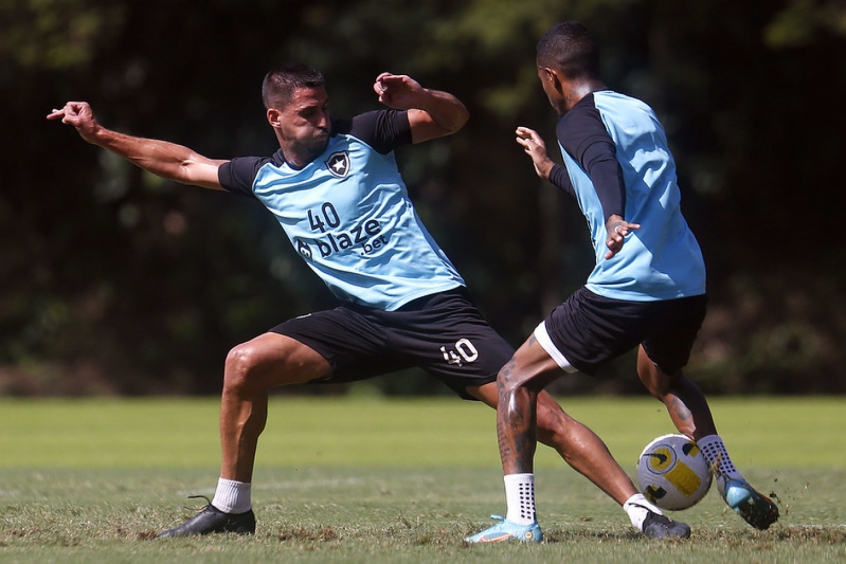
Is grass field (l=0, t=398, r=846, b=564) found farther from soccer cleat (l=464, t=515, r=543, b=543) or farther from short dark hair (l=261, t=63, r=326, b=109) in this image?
short dark hair (l=261, t=63, r=326, b=109)

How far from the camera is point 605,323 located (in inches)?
241

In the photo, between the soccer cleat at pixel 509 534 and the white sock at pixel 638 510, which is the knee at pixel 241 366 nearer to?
the soccer cleat at pixel 509 534

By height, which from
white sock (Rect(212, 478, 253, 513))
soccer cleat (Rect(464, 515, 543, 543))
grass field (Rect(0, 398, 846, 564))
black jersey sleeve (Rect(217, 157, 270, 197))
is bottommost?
grass field (Rect(0, 398, 846, 564))

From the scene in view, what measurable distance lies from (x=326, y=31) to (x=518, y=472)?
728 inches

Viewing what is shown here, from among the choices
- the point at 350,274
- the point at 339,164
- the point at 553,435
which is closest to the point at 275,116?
the point at 339,164

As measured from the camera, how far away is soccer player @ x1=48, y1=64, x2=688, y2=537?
6.72 metres

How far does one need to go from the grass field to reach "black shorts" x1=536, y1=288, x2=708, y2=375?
0.85 m

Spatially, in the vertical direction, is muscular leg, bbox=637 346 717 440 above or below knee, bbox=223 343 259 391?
below

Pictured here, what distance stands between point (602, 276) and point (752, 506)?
1294mm

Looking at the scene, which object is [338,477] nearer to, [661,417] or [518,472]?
[518,472]

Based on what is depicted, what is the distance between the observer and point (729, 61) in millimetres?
24281

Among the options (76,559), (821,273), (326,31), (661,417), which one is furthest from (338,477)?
(821,273)

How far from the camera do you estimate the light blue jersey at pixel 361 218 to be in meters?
6.85

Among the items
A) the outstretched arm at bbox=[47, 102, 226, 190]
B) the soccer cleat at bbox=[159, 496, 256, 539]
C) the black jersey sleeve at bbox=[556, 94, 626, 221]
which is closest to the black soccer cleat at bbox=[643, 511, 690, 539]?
the black jersey sleeve at bbox=[556, 94, 626, 221]
